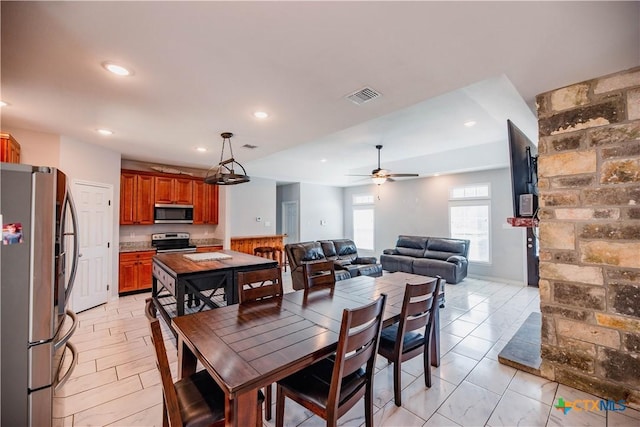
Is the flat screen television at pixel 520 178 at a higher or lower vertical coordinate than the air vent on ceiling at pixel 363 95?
lower

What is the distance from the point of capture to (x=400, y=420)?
189 centimetres

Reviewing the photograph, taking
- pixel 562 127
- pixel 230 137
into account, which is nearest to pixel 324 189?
pixel 230 137

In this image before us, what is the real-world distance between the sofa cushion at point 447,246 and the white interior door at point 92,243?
6.56m

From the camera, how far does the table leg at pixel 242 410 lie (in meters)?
1.18

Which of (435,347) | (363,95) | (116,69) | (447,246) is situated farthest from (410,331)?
(447,246)

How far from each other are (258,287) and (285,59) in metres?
1.73

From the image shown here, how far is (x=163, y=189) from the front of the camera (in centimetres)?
536

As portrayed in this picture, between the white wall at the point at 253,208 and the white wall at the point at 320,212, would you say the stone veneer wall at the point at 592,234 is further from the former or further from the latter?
the white wall at the point at 320,212

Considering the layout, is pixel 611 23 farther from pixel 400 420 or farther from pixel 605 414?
pixel 400 420

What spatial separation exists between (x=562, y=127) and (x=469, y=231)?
4638mm

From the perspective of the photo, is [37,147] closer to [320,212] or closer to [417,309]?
[417,309]

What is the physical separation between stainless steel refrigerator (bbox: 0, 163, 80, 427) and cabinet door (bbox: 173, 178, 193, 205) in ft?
14.6

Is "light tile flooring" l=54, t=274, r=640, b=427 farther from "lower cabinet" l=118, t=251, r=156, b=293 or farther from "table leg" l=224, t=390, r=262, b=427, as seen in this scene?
"lower cabinet" l=118, t=251, r=156, b=293

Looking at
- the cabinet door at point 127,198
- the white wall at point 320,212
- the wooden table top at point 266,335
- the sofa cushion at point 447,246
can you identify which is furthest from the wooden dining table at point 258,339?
the white wall at point 320,212
